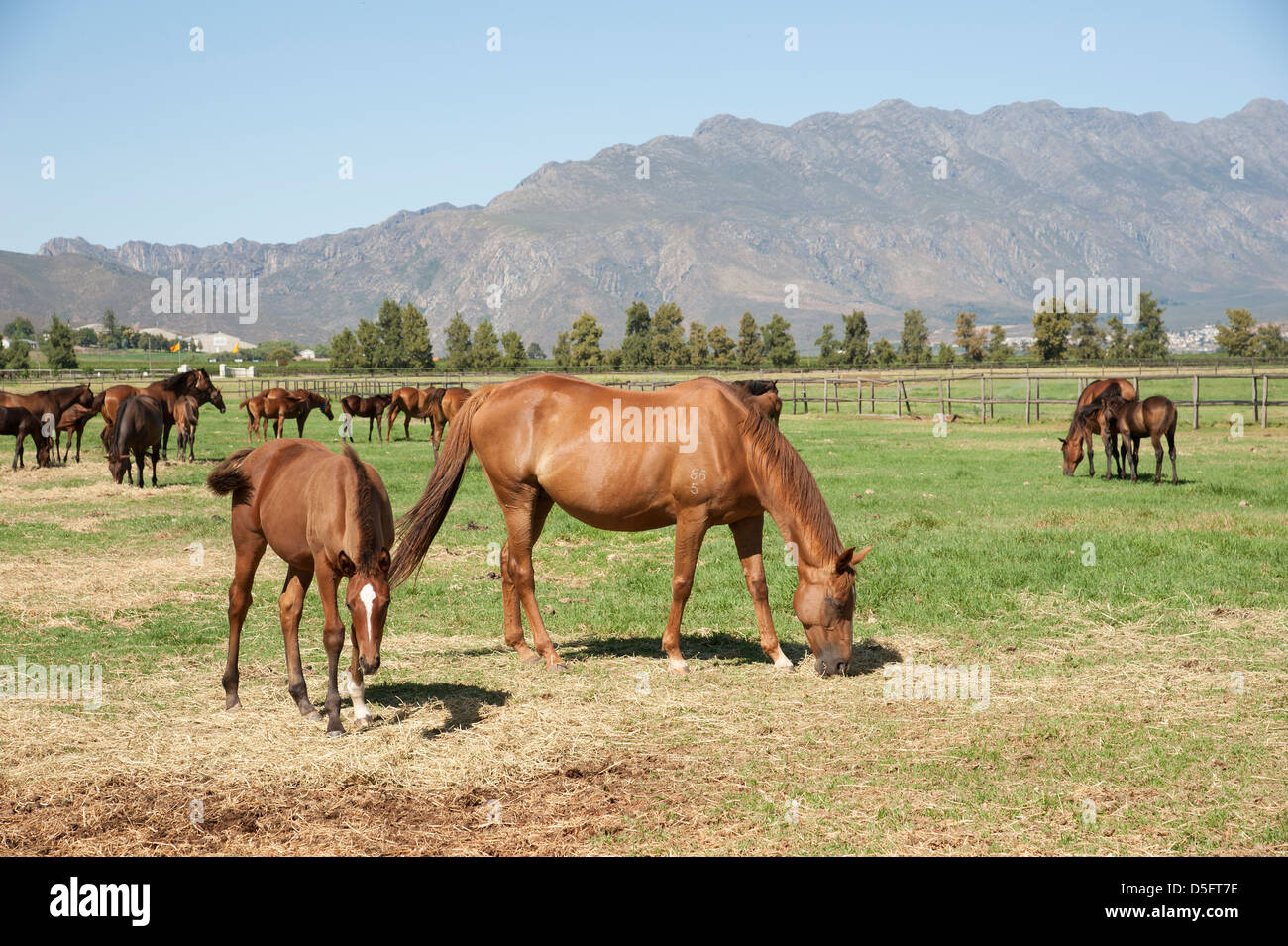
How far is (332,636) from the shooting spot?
6.27 metres

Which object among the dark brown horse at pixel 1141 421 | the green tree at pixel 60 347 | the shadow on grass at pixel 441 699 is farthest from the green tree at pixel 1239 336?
the shadow on grass at pixel 441 699

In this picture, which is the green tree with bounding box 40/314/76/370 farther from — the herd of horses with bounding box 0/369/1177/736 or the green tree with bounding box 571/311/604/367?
the herd of horses with bounding box 0/369/1177/736

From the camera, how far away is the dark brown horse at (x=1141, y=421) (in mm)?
20094

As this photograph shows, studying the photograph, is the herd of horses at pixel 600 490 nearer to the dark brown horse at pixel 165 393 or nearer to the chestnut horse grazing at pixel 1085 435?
the chestnut horse grazing at pixel 1085 435

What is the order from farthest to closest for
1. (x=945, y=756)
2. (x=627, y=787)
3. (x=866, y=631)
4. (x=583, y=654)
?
(x=866, y=631) < (x=583, y=654) < (x=945, y=756) < (x=627, y=787)

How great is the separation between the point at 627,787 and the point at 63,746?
3.73 meters

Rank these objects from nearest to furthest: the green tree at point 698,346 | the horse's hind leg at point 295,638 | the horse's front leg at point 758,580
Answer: the horse's hind leg at point 295,638, the horse's front leg at point 758,580, the green tree at point 698,346

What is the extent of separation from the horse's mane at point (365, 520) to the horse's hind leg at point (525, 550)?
6.99ft

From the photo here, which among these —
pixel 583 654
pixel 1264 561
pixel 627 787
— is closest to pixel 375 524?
pixel 627 787

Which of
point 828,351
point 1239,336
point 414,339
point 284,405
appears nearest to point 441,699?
point 284,405

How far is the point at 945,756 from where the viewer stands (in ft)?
20.2

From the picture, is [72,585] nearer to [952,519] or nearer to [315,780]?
[315,780]

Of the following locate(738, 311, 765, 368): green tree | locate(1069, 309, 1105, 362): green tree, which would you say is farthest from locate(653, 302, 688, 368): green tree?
locate(1069, 309, 1105, 362): green tree
